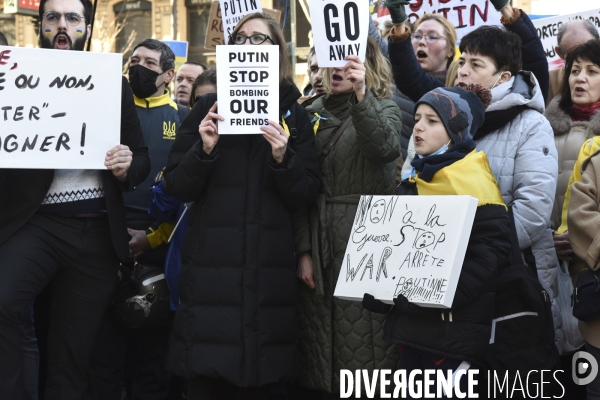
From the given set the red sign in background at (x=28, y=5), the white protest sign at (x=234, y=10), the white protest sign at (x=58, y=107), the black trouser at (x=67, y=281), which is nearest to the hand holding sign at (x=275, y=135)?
the white protest sign at (x=58, y=107)

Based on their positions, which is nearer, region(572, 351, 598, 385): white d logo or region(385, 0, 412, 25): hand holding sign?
region(572, 351, 598, 385): white d logo

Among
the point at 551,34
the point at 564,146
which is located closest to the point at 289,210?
the point at 564,146

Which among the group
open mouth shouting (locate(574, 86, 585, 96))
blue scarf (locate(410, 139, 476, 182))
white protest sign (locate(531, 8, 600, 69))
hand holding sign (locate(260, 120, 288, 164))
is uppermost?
white protest sign (locate(531, 8, 600, 69))

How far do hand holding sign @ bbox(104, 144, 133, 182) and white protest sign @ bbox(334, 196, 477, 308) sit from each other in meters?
1.16

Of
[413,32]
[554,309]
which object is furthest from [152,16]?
[554,309]

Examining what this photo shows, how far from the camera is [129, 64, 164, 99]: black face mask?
570cm

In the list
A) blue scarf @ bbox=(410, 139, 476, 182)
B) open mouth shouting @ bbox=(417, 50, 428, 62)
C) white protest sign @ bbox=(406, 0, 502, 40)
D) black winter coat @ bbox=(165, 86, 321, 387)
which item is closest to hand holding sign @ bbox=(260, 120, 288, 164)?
black winter coat @ bbox=(165, 86, 321, 387)

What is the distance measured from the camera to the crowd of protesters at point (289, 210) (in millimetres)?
4156

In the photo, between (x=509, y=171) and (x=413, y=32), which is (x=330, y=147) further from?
(x=413, y=32)

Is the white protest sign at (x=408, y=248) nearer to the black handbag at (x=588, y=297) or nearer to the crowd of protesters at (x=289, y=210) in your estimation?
the crowd of protesters at (x=289, y=210)

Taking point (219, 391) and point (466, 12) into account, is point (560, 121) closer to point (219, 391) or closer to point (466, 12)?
point (466, 12)

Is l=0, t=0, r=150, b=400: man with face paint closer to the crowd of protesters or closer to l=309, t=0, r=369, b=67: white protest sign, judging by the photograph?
the crowd of protesters

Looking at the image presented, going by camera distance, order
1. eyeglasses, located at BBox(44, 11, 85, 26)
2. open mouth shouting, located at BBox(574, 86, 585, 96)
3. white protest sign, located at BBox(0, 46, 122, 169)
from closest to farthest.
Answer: white protest sign, located at BBox(0, 46, 122, 169) < eyeglasses, located at BBox(44, 11, 85, 26) < open mouth shouting, located at BBox(574, 86, 585, 96)

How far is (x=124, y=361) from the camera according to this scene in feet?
18.2
